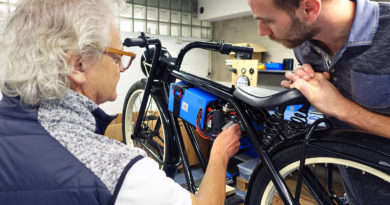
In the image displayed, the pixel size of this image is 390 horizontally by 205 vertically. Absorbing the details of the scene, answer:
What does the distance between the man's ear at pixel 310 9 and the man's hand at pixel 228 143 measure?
1.45 feet

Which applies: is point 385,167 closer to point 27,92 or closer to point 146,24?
point 27,92

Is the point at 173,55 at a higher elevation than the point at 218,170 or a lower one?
higher

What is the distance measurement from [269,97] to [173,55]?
3.11 meters

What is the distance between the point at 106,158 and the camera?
528 mm

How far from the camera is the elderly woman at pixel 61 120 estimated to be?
491 millimetres

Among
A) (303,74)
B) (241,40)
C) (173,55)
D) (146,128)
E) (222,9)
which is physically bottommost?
(146,128)

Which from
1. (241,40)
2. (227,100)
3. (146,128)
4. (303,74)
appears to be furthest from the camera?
(241,40)

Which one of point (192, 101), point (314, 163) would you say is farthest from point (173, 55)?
point (314, 163)

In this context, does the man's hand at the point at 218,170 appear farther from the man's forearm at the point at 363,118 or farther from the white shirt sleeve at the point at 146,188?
the man's forearm at the point at 363,118

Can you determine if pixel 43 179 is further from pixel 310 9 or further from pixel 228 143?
pixel 310 9

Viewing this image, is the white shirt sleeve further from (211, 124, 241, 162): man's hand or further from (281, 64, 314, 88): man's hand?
(281, 64, 314, 88): man's hand

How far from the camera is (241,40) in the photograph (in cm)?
362

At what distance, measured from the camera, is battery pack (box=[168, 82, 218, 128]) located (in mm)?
1078

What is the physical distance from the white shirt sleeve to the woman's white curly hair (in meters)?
0.24
